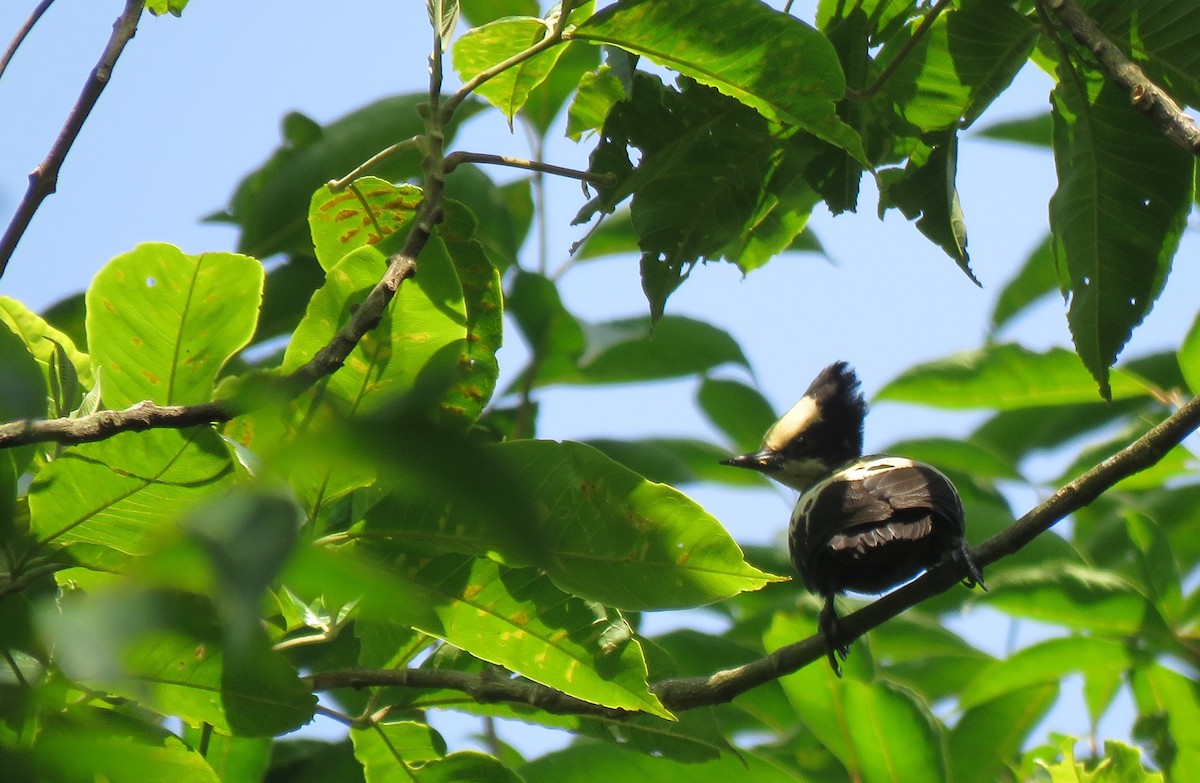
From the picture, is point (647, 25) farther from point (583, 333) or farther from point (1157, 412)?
point (1157, 412)

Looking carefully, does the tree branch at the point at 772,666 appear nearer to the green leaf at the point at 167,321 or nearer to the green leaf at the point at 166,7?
the green leaf at the point at 167,321

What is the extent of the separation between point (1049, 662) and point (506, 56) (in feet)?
5.52

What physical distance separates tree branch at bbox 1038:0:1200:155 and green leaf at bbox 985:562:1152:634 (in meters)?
1.32

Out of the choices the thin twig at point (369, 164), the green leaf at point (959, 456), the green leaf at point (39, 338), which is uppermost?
the thin twig at point (369, 164)

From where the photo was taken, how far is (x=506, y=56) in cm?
195

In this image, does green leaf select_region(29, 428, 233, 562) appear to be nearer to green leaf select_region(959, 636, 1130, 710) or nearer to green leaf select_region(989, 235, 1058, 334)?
green leaf select_region(959, 636, 1130, 710)

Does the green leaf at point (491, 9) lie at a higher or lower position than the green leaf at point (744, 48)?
higher

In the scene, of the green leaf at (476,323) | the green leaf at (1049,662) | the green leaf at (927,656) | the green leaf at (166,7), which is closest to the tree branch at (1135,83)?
the green leaf at (476,323)

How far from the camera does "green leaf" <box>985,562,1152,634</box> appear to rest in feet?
8.66

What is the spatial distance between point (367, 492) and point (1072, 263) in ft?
3.96

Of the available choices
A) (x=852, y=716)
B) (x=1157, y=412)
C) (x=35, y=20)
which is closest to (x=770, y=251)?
(x=852, y=716)

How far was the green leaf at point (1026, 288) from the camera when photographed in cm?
399

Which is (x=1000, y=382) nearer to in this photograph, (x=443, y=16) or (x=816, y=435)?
(x=816, y=435)

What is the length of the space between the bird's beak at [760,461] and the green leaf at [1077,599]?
1153 mm
